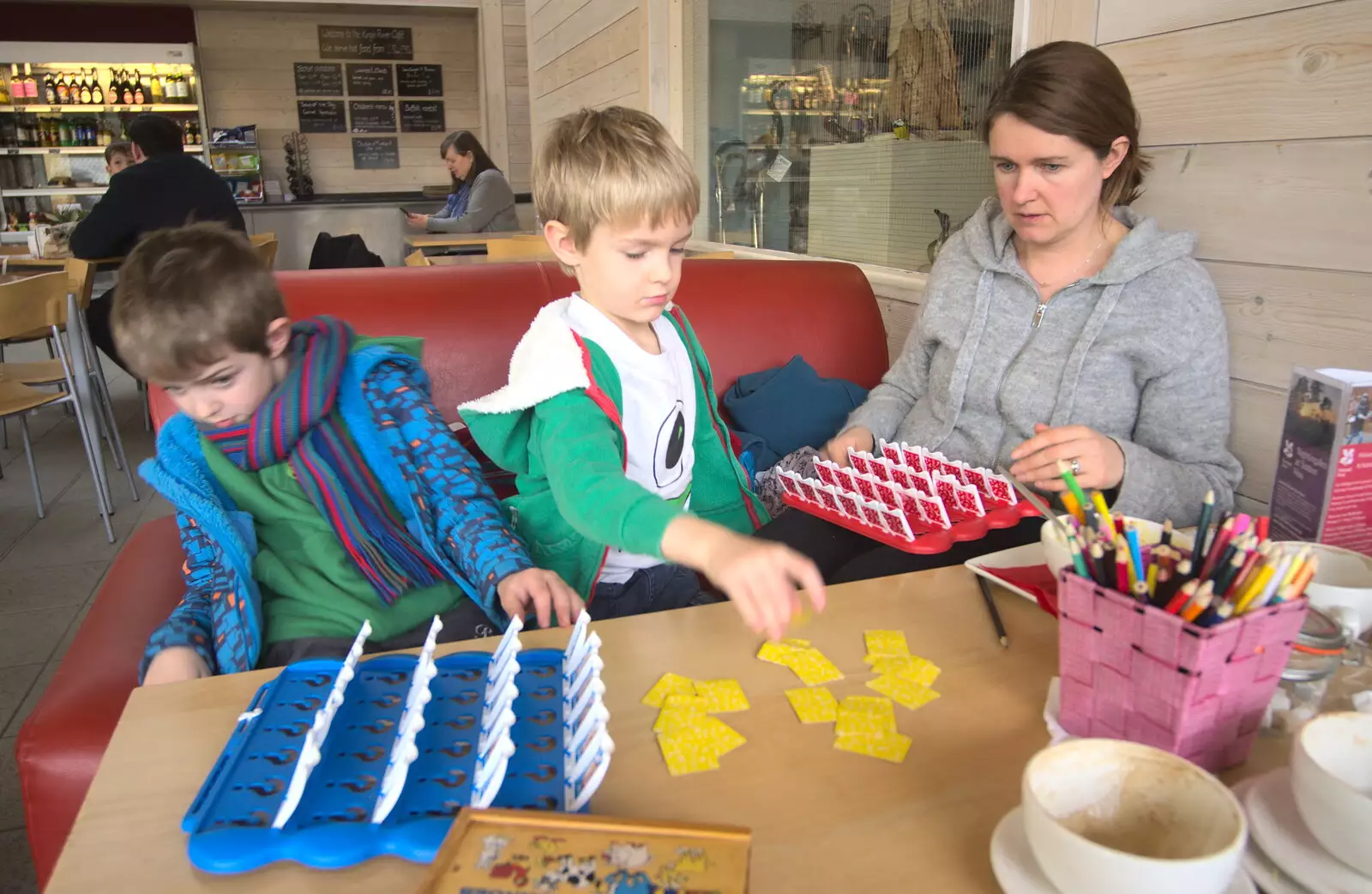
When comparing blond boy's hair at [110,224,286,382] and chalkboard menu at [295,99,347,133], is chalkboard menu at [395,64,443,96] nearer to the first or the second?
chalkboard menu at [295,99,347,133]

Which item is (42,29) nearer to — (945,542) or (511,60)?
(511,60)

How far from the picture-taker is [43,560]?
3.05 meters

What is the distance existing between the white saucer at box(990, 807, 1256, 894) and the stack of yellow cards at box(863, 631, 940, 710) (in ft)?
0.59

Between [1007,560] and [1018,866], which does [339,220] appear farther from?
[1018,866]

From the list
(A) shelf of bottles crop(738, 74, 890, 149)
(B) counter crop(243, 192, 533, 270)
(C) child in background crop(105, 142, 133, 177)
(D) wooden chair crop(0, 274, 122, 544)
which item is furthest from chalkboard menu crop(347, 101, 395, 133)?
(A) shelf of bottles crop(738, 74, 890, 149)

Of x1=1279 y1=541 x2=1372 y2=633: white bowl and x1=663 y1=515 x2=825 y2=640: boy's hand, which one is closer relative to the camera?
x1=663 y1=515 x2=825 y2=640: boy's hand

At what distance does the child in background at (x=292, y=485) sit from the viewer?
1108mm

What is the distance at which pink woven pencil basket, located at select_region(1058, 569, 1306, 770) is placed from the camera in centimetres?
60

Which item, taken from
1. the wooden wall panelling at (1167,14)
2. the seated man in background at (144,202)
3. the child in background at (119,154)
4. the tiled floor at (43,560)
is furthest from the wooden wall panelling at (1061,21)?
the child in background at (119,154)

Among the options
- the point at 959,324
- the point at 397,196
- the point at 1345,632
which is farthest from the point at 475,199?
the point at 1345,632

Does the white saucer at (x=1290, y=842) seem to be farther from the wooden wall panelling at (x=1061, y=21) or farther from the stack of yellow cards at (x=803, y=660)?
the wooden wall panelling at (x=1061, y=21)

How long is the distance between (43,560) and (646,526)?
10.1ft

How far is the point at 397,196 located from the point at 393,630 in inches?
271

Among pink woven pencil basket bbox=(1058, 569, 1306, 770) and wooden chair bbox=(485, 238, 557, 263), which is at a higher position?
wooden chair bbox=(485, 238, 557, 263)
